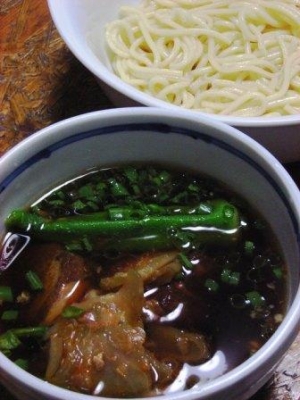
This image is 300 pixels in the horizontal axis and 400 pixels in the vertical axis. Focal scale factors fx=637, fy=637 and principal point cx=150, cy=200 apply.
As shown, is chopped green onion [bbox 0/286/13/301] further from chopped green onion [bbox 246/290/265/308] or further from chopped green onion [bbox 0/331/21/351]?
chopped green onion [bbox 246/290/265/308]

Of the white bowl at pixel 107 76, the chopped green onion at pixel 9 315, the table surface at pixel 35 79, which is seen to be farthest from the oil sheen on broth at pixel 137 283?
the table surface at pixel 35 79

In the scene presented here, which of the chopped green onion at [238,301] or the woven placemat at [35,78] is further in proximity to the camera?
the woven placemat at [35,78]

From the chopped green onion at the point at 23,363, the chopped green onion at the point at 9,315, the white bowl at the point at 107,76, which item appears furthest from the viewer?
the white bowl at the point at 107,76

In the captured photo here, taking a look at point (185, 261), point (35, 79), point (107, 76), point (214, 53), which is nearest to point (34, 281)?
point (185, 261)

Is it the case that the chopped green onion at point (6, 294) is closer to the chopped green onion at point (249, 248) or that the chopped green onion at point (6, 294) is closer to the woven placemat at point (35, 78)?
the chopped green onion at point (249, 248)

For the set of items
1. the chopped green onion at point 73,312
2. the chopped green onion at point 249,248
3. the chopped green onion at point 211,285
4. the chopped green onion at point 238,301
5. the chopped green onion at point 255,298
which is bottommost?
the chopped green onion at point 255,298

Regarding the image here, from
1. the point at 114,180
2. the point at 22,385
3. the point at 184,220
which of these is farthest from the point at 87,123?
the point at 22,385

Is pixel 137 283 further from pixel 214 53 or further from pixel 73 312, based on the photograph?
pixel 214 53

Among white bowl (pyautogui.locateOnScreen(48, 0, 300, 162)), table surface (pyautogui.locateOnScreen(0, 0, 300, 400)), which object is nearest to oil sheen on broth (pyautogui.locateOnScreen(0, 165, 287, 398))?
white bowl (pyautogui.locateOnScreen(48, 0, 300, 162))
